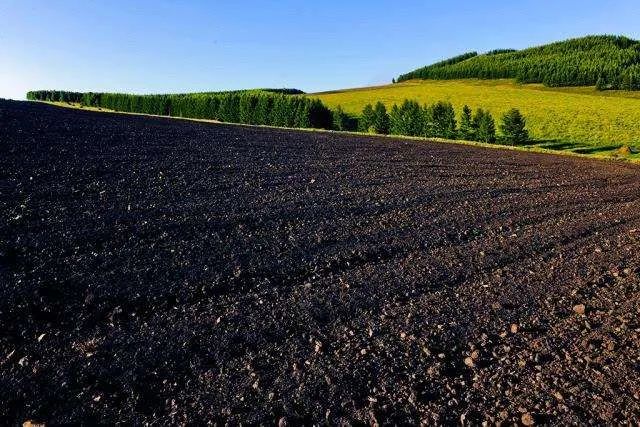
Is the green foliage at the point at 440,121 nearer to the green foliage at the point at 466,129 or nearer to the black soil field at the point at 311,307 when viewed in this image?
the green foliage at the point at 466,129

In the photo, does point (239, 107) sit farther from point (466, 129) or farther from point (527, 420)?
point (527, 420)

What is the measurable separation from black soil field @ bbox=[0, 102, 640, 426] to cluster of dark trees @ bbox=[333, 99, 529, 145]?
28892 mm

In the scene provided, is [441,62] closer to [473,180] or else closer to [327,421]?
[473,180]

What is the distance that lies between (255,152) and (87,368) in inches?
716

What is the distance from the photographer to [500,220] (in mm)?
10945

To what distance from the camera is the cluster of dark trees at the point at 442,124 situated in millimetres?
40250

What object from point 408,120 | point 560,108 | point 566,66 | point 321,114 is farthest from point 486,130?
point 566,66

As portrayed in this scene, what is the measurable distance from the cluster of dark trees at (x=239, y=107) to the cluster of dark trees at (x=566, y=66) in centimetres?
5266

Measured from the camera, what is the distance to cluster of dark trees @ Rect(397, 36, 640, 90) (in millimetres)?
86438

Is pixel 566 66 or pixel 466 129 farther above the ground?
pixel 566 66

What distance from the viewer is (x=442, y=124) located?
149ft

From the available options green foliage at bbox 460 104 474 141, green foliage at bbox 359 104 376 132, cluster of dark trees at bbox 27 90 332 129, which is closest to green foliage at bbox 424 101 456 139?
green foliage at bbox 460 104 474 141

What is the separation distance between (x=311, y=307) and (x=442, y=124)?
41529 mm

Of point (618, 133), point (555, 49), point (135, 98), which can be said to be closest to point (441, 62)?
point (555, 49)
